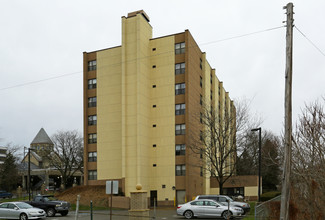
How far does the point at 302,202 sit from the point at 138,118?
27979 mm

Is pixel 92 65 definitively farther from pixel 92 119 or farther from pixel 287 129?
pixel 287 129

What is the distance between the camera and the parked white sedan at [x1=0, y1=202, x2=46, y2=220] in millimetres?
22766

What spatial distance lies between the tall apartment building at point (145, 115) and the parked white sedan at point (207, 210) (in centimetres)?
1457

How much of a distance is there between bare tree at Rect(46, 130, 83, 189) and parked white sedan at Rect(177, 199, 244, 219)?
51.3 meters

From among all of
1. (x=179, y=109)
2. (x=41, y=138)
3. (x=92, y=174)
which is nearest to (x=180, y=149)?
(x=179, y=109)

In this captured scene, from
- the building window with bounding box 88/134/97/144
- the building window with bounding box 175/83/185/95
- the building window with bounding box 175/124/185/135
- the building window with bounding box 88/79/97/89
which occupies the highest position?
the building window with bounding box 88/79/97/89

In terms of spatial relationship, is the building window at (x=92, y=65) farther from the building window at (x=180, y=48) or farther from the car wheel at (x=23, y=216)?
the car wheel at (x=23, y=216)

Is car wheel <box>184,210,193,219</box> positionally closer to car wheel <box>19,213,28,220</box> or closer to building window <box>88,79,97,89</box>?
car wheel <box>19,213,28,220</box>

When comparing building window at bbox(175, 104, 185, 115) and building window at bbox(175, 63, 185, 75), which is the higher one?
building window at bbox(175, 63, 185, 75)

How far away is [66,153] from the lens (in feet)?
240

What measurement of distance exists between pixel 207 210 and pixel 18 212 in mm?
13189

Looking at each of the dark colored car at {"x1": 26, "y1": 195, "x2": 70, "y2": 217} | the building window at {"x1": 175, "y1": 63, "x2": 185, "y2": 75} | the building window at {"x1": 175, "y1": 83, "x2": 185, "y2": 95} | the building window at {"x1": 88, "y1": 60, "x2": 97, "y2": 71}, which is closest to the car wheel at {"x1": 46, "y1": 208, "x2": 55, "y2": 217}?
the dark colored car at {"x1": 26, "y1": 195, "x2": 70, "y2": 217}

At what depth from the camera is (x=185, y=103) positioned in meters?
40.8

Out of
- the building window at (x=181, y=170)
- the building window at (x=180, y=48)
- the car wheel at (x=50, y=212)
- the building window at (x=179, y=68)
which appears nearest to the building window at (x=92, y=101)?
the building window at (x=179, y=68)
